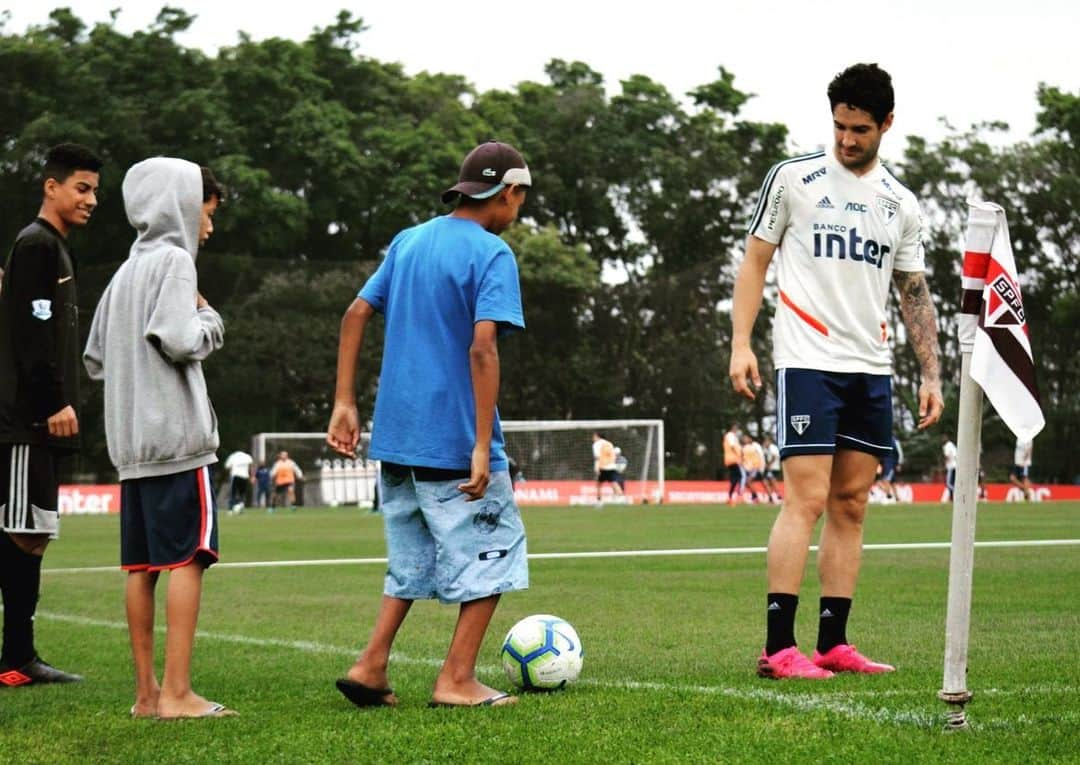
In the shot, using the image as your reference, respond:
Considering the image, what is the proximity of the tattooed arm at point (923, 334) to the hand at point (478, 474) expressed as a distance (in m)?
2.21

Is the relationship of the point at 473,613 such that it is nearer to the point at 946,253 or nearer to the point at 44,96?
the point at 44,96

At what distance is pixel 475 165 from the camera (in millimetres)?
5801

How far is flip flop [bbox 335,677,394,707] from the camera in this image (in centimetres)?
559

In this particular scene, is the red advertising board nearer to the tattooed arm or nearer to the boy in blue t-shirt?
the tattooed arm

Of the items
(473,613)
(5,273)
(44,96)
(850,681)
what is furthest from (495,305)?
(44,96)

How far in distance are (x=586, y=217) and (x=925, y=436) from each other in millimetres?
14253

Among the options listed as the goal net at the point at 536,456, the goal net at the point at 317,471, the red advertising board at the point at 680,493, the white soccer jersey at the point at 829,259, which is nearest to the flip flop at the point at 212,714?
the white soccer jersey at the point at 829,259

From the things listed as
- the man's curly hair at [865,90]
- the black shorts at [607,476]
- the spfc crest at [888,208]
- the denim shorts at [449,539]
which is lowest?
the black shorts at [607,476]

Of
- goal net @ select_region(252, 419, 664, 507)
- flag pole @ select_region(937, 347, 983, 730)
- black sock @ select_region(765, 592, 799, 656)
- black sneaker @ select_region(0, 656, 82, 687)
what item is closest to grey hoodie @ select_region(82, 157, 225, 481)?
black sneaker @ select_region(0, 656, 82, 687)

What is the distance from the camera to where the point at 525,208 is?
194ft

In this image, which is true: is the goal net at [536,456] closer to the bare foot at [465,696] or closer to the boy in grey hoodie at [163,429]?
the boy in grey hoodie at [163,429]

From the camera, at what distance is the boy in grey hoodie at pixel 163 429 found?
5656 millimetres

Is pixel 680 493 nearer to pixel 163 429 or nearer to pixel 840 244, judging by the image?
pixel 840 244

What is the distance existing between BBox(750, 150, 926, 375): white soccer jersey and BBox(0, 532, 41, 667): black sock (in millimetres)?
3385
